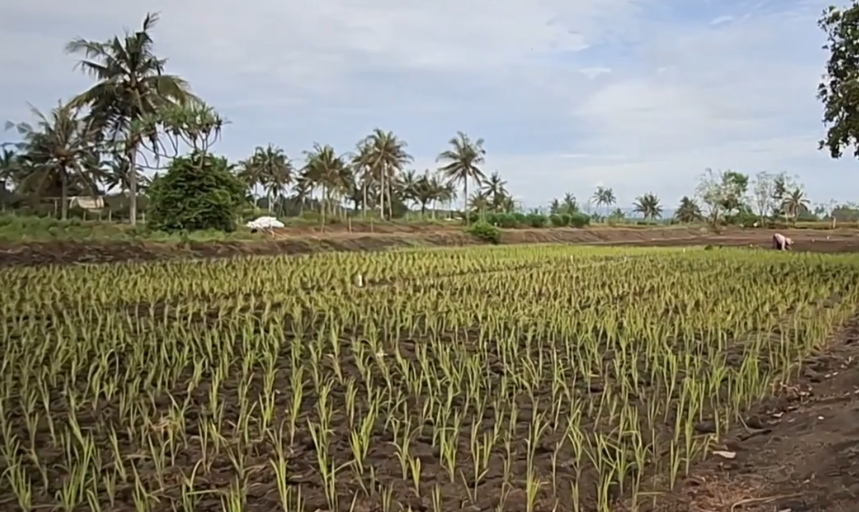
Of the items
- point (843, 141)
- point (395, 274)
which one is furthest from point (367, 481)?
point (843, 141)

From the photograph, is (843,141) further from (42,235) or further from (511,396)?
(42,235)

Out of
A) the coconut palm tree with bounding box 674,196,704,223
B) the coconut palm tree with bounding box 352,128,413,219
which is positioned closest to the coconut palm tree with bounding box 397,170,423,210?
the coconut palm tree with bounding box 352,128,413,219

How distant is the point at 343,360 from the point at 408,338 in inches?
43.0

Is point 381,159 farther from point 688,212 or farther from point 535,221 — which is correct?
point 688,212

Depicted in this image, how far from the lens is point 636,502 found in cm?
275

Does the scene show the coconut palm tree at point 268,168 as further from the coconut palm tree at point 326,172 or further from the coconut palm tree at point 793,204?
the coconut palm tree at point 793,204

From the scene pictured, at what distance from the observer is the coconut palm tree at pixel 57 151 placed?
23.6 m

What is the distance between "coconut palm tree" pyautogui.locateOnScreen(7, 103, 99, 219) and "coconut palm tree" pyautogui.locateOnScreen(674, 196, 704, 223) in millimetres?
42231

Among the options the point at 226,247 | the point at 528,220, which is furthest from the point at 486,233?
the point at 226,247

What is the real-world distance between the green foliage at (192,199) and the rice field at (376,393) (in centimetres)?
1200

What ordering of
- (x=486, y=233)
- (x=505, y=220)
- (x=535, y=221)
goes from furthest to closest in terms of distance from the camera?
(x=535, y=221) → (x=505, y=220) → (x=486, y=233)

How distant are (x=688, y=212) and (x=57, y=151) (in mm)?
45300

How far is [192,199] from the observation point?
20984 mm

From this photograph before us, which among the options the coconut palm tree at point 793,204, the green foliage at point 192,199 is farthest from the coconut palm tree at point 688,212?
the green foliage at point 192,199
